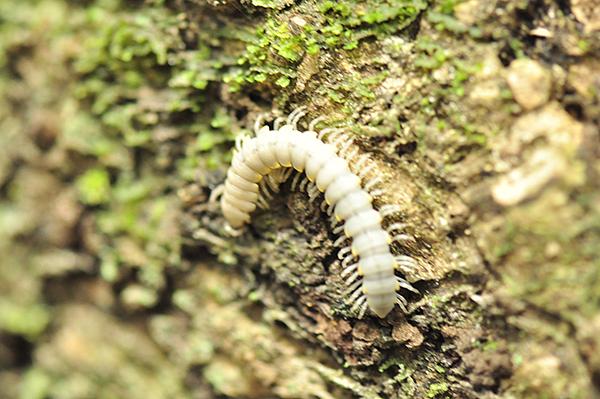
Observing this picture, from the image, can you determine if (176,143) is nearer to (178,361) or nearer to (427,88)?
(178,361)

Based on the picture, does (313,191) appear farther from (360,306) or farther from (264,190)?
(360,306)

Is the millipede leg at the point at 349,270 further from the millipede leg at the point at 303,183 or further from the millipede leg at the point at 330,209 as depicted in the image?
the millipede leg at the point at 303,183

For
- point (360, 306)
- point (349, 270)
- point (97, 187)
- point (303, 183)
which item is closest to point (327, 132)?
point (303, 183)

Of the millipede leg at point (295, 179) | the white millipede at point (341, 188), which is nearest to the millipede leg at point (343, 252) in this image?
the white millipede at point (341, 188)

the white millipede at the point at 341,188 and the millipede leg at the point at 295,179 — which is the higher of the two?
the millipede leg at the point at 295,179

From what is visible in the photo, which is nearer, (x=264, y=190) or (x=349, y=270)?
(x=349, y=270)
